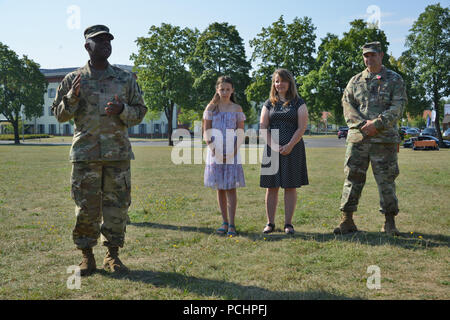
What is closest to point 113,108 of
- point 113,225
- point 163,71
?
point 113,225

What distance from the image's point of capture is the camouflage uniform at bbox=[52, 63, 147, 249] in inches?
171

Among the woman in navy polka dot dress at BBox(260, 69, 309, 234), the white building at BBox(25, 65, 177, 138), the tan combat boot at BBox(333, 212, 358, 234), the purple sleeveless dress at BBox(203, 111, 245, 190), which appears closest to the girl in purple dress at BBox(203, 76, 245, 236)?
the purple sleeveless dress at BBox(203, 111, 245, 190)

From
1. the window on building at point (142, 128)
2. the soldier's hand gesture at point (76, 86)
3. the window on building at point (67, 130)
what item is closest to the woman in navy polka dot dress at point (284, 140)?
the soldier's hand gesture at point (76, 86)

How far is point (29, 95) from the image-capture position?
180 ft

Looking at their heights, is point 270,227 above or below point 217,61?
below

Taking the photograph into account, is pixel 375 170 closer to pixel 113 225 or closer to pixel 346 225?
pixel 346 225

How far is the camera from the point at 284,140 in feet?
20.1

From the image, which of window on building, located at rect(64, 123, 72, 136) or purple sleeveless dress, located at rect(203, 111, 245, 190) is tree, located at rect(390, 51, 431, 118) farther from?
window on building, located at rect(64, 123, 72, 136)

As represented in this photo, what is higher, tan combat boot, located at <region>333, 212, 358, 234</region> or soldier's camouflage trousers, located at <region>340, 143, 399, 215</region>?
soldier's camouflage trousers, located at <region>340, 143, 399, 215</region>

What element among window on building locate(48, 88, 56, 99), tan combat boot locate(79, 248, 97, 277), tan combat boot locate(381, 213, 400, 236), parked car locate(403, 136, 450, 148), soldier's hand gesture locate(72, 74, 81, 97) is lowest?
tan combat boot locate(79, 248, 97, 277)

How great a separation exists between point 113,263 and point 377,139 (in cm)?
393

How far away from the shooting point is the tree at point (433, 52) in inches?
1678

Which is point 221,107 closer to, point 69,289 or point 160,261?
point 160,261

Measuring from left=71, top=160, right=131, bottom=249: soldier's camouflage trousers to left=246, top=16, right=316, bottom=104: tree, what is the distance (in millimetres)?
43287
